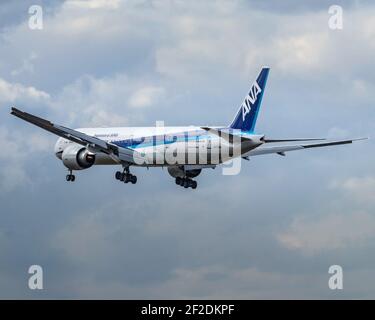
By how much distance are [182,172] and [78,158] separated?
9.67 metres

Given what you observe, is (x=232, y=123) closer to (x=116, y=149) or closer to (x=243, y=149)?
(x=243, y=149)

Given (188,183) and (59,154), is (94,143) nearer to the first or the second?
(59,154)

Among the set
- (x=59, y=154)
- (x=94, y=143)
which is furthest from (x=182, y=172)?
(x=59, y=154)

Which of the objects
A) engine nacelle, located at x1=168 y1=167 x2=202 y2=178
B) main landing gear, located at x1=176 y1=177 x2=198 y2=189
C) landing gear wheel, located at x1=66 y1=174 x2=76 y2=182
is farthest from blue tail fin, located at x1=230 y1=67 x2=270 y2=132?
landing gear wheel, located at x1=66 y1=174 x2=76 y2=182

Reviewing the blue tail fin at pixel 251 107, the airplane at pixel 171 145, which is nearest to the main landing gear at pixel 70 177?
the airplane at pixel 171 145

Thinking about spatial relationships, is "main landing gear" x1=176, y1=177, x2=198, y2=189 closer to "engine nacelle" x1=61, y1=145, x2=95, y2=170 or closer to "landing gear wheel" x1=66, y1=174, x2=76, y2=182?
"engine nacelle" x1=61, y1=145, x2=95, y2=170

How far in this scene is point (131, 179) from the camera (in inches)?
4176

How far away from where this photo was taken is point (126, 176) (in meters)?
106

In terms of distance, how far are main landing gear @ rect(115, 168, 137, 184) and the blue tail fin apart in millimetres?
10864

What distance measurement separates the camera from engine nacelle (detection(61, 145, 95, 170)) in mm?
107750

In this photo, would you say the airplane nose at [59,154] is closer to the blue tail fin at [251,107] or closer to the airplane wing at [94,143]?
the airplane wing at [94,143]

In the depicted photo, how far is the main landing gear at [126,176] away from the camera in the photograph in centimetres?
10606
